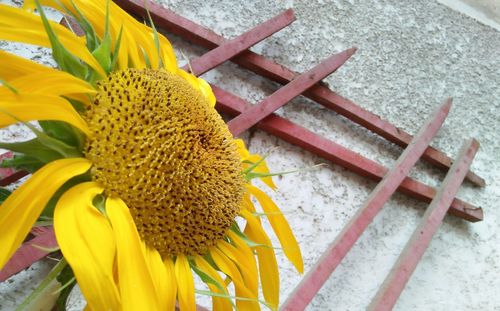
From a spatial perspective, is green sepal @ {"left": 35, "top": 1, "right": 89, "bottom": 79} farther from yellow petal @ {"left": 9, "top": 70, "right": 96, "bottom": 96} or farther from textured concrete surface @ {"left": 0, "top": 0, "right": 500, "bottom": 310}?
textured concrete surface @ {"left": 0, "top": 0, "right": 500, "bottom": 310}

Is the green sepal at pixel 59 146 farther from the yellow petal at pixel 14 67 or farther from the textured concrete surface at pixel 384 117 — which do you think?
the textured concrete surface at pixel 384 117

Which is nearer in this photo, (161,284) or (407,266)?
(161,284)

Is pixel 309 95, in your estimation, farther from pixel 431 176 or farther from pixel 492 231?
pixel 492 231

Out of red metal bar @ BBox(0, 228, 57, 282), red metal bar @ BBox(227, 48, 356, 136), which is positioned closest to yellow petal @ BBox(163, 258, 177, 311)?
red metal bar @ BBox(0, 228, 57, 282)

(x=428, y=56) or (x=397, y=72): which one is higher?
(x=428, y=56)

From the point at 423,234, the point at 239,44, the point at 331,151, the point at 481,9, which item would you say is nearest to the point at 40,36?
the point at 239,44

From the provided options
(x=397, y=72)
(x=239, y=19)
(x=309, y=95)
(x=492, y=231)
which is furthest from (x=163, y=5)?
(x=492, y=231)
